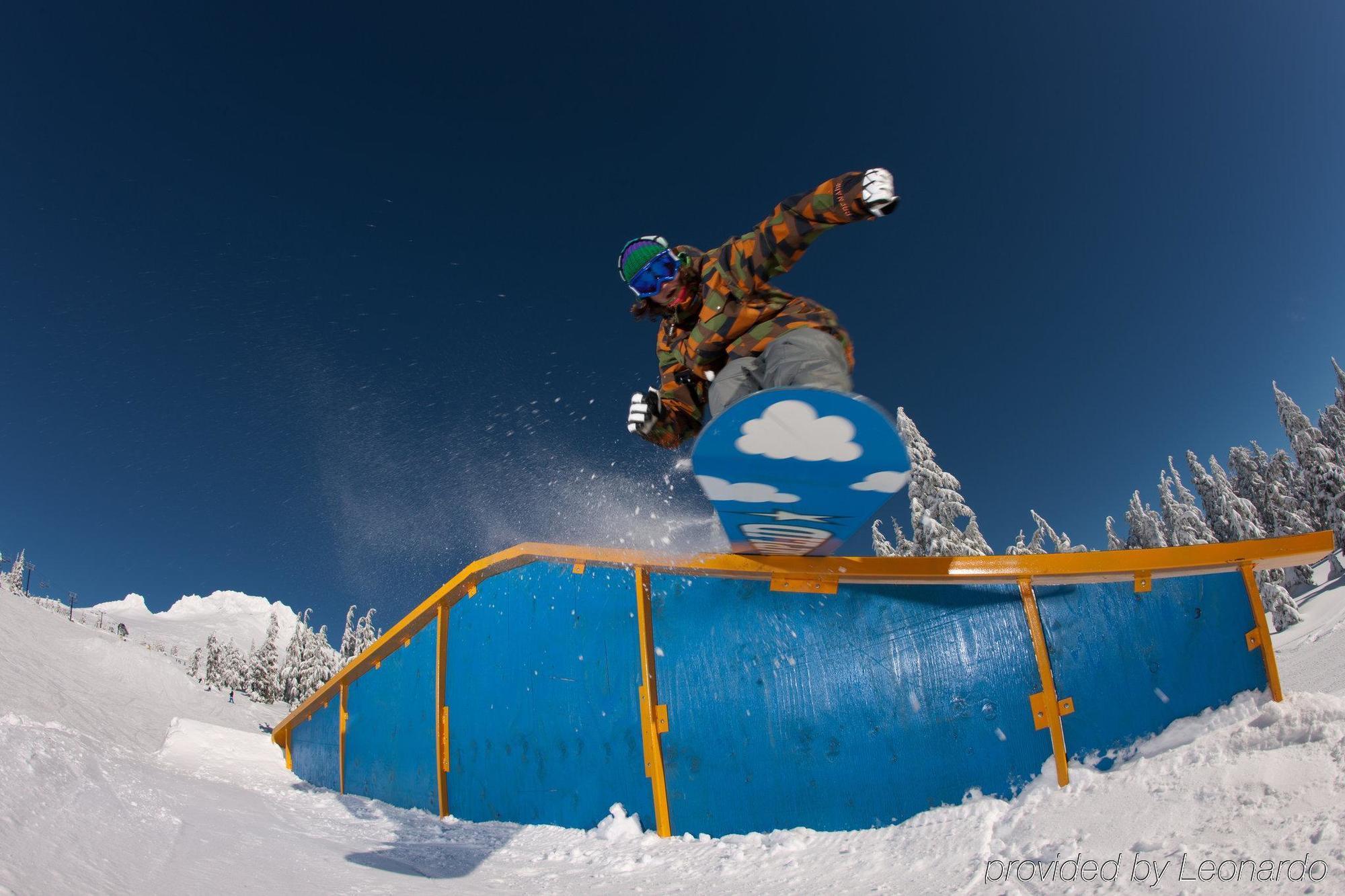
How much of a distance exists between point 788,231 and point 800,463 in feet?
4.00

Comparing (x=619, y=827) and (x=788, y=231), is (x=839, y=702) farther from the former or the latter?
(x=788, y=231)

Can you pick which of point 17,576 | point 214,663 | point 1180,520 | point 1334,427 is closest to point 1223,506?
point 1180,520

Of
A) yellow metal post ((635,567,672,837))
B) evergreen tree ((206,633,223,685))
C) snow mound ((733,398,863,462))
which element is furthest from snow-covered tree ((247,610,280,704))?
snow mound ((733,398,863,462))

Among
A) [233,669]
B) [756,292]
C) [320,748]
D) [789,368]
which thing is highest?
[233,669]

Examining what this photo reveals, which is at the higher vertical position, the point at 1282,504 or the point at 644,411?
the point at 1282,504

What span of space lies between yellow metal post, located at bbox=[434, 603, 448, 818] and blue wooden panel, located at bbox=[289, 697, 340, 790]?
3.03m

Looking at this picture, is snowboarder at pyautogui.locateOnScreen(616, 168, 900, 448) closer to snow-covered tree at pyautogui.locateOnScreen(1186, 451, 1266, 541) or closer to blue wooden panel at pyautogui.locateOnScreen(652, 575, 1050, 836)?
blue wooden panel at pyautogui.locateOnScreen(652, 575, 1050, 836)

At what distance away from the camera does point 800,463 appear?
9.43 feet

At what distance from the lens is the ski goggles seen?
3818 mm

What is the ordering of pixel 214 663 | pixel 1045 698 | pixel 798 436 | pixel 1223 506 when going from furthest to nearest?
pixel 214 663 → pixel 1223 506 → pixel 1045 698 → pixel 798 436

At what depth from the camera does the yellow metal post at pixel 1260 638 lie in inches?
108

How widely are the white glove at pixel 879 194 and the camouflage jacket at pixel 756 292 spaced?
0.11 ft

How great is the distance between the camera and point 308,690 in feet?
175

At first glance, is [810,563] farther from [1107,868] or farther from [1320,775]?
[1320,775]
